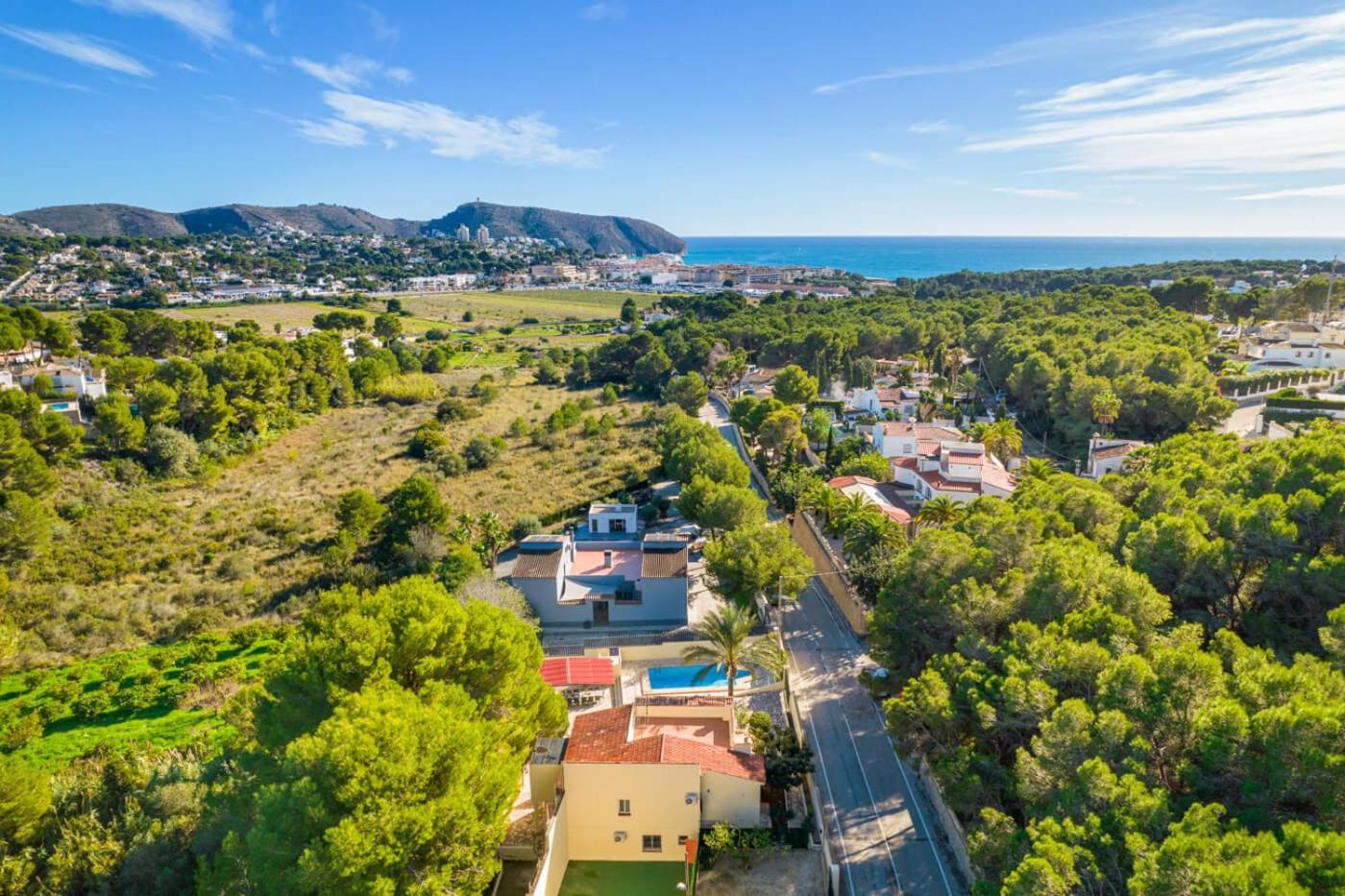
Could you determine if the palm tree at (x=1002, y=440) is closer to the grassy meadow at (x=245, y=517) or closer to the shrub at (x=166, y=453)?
the grassy meadow at (x=245, y=517)

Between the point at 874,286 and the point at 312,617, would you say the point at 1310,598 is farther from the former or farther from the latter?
the point at 874,286

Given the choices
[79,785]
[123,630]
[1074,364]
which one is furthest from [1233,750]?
[1074,364]

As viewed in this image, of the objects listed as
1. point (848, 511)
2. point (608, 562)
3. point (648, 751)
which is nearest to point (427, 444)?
point (608, 562)

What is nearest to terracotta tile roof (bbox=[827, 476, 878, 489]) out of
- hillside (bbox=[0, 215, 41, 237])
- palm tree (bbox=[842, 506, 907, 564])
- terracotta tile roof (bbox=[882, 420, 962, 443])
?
terracotta tile roof (bbox=[882, 420, 962, 443])

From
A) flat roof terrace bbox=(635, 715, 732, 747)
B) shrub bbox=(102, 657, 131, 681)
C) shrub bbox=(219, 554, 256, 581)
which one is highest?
flat roof terrace bbox=(635, 715, 732, 747)

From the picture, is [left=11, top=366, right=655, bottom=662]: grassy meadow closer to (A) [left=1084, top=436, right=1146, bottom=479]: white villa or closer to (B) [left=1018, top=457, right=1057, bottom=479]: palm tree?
(B) [left=1018, top=457, right=1057, bottom=479]: palm tree

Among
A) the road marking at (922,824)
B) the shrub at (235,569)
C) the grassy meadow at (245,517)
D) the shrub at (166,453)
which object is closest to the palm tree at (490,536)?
the grassy meadow at (245,517)
